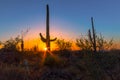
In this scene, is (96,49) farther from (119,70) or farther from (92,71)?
(119,70)

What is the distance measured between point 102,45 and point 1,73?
6172 millimetres

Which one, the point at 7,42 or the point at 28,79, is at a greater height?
the point at 7,42

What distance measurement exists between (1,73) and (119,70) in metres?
7.11

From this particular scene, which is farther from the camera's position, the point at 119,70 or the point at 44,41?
the point at 44,41

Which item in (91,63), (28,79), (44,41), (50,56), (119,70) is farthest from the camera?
(44,41)

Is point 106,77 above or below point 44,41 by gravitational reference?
below

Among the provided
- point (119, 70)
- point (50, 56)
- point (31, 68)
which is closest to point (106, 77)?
point (119, 70)

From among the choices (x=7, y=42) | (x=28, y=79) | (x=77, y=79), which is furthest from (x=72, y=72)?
(x=7, y=42)

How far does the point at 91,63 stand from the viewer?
18500 mm

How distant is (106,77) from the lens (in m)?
19.6

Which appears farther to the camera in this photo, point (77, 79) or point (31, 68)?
point (31, 68)

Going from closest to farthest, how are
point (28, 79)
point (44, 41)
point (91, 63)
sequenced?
point (91, 63) < point (28, 79) < point (44, 41)

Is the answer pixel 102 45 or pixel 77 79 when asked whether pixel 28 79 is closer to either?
pixel 77 79

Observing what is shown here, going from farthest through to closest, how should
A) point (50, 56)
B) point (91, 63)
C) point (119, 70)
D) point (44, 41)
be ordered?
point (44, 41) < point (50, 56) < point (119, 70) < point (91, 63)
